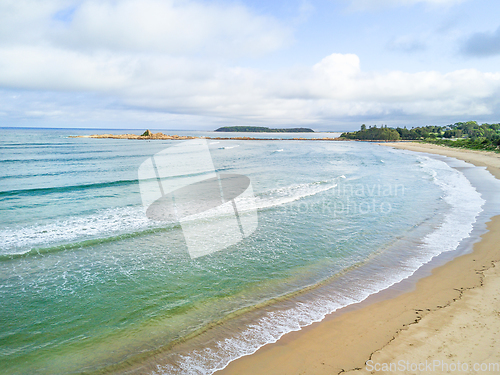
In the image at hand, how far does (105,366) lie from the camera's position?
13.8 feet

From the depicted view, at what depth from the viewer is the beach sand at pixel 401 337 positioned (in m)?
4.10

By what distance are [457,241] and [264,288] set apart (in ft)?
25.3

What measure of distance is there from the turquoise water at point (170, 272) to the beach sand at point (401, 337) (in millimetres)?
332

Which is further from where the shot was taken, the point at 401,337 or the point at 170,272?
the point at 170,272

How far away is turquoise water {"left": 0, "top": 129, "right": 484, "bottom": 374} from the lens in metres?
4.66

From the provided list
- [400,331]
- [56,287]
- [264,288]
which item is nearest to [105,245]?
[56,287]

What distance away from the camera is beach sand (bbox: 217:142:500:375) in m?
4.10

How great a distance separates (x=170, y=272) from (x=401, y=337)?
5488mm

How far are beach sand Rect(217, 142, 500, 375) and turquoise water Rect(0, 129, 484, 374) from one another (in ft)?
1.09

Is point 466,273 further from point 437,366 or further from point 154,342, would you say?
point 154,342

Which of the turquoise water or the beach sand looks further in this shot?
the turquoise water

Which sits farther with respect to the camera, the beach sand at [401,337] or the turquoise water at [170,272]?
the turquoise water at [170,272]

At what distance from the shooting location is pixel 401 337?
470cm

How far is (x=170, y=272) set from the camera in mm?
7367
